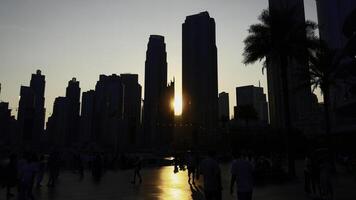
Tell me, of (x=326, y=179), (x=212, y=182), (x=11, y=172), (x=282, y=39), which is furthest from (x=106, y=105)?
(x=212, y=182)

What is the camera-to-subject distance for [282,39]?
83.7 feet

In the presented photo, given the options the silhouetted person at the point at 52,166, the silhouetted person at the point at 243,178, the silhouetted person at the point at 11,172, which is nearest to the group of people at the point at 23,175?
the silhouetted person at the point at 11,172

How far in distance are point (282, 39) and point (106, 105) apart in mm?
149281

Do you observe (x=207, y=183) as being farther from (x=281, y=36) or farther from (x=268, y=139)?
(x=268, y=139)

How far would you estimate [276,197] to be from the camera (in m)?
14.7

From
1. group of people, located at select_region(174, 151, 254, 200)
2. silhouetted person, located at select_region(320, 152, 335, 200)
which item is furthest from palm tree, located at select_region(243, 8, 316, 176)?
group of people, located at select_region(174, 151, 254, 200)

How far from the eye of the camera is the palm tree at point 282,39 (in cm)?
2547

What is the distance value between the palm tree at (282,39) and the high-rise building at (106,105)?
440 ft

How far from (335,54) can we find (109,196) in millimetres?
27960

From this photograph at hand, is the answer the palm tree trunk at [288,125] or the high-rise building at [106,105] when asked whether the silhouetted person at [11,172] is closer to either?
the palm tree trunk at [288,125]

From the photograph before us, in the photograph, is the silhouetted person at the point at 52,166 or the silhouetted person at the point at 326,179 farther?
the silhouetted person at the point at 52,166

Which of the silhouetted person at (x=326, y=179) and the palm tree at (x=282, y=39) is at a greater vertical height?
the palm tree at (x=282, y=39)

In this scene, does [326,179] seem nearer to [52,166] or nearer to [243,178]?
[243,178]

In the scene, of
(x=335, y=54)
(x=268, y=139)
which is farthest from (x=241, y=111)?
(x=335, y=54)
